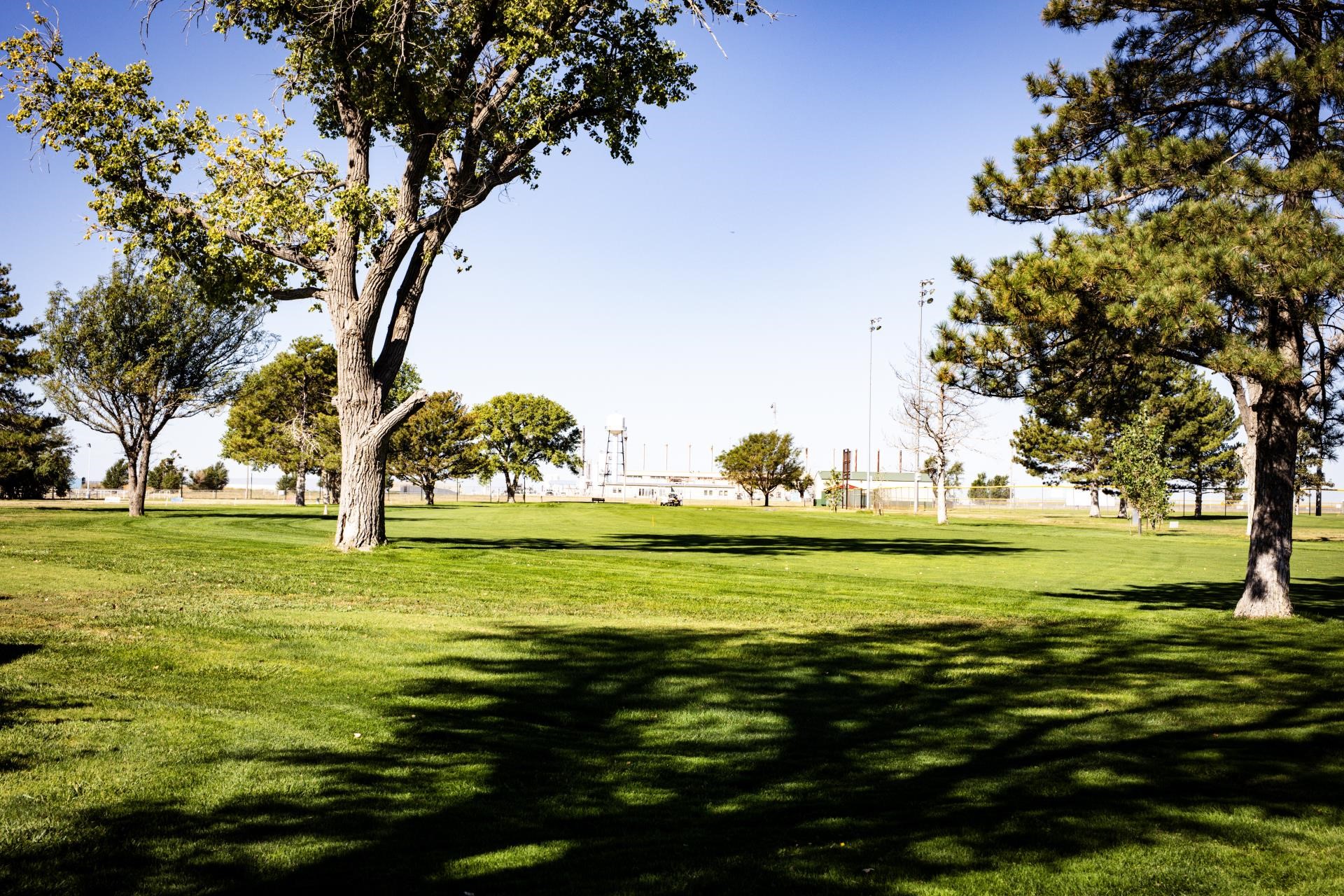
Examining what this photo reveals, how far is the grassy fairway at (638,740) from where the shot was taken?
4.98 meters

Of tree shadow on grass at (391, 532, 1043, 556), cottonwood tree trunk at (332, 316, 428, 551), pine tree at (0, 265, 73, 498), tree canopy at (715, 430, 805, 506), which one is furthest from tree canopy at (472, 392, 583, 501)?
cottonwood tree trunk at (332, 316, 428, 551)

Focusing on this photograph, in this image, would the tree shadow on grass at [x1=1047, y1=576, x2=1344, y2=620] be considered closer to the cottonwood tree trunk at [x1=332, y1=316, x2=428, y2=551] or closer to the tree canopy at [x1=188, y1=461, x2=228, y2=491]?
the cottonwood tree trunk at [x1=332, y1=316, x2=428, y2=551]

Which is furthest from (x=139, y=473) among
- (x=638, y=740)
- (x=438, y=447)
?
(x=638, y=740)

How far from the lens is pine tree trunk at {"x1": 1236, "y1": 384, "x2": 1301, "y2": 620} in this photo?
14.5 metres

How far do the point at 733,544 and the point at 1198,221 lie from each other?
21.1m

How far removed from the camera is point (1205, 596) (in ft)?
64.2

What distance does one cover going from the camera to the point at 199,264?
21547 millimetres

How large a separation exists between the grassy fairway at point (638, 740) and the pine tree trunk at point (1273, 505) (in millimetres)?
800

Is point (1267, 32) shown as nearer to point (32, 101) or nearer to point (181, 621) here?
point (181, 621)

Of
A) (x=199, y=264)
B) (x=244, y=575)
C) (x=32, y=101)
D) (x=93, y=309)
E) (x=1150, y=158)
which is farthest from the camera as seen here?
(x=93, y=309)

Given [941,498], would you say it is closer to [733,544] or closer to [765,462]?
[733,544]

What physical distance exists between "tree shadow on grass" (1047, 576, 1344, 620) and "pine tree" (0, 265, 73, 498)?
44.6 meters

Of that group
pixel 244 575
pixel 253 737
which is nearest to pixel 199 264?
pixel 244 575

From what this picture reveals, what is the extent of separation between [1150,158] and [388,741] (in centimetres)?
1293
